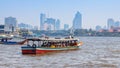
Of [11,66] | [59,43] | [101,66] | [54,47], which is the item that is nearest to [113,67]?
[101,66]

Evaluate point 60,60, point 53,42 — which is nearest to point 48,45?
point 53,42

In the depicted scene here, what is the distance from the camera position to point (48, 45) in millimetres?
68500

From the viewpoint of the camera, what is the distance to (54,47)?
6900 centimetres

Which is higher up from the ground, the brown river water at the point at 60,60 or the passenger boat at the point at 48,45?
the passenger boat at the point at 48,45

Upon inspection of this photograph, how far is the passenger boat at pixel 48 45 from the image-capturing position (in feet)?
208

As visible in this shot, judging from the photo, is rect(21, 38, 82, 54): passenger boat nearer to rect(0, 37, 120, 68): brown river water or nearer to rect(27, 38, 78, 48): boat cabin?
rect(27, 38, 78, 48): boat cabin

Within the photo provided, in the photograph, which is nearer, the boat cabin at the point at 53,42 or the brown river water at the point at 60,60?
the brown river water at the point at 60,60

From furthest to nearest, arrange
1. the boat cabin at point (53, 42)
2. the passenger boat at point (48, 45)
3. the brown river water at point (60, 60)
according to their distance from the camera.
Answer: the boat cabin at point (53, 42) < the passenger boat at point (48, 45) < the brown river water at point (60, 60)

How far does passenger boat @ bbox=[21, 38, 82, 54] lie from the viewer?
2496 inches

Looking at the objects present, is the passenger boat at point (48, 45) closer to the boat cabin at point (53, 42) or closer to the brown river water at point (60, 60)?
the boat cabin at point (53, 42)

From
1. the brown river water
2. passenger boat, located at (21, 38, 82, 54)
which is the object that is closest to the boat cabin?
passenger boat, located at (21, 38, 82, 54)

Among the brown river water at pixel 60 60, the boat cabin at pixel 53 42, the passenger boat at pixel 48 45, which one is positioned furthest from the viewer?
the boat cabin at pixel 53 42

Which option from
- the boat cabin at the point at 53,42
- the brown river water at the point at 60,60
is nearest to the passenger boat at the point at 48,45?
the boat cabin at the point at 53,42

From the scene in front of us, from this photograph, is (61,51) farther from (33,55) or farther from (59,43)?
(33,55)
